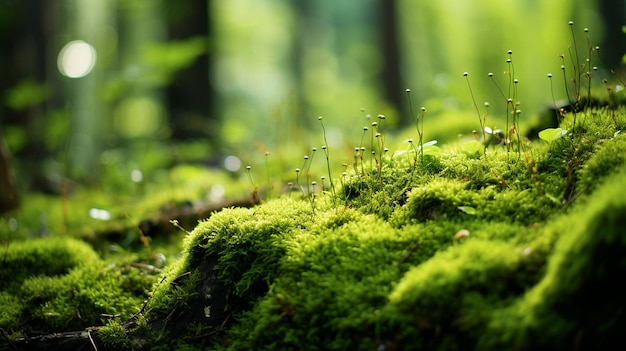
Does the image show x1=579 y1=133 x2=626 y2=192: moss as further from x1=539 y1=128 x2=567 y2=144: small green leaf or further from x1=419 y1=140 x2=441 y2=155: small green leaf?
x1=419 y1=140 x2=441 y2=155: small green leaf

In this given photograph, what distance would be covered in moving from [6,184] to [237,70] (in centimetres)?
2600

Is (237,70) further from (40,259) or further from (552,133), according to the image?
(552,133)

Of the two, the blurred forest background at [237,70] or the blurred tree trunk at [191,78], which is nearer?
the blurred forest background at [237,70]

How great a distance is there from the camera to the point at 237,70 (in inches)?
1185

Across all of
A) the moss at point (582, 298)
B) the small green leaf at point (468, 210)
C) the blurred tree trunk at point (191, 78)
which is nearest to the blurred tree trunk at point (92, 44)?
the blurred tree trunk at point (191, 78)

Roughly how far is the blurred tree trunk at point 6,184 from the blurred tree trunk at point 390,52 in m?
7.87

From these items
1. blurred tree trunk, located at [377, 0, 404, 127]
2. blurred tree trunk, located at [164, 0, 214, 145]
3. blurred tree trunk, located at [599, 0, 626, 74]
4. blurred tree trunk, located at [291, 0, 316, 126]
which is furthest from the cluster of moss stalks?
blurred tree trunk, located at [291, 0, 316, 126]

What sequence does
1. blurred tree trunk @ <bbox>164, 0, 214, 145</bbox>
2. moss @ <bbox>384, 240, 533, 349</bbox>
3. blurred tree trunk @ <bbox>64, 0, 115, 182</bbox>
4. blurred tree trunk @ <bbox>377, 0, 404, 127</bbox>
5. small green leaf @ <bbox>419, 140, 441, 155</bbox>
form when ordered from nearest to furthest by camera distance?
moss @ <bbox>384, 240, 533, 349</bbox> → small green leaf @ <bbox>419, 140, 441, 155</bbox> → blurred tree trunk @ <bbox>164, 0, 214, 145</bbox> → blurred tree trunk @ <bbox>377, 0, 404, 127</bbox> → blurred tree trunk @ <bbox>64, 0, 115, 182</bbox>

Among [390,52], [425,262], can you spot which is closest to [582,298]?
[425,262]

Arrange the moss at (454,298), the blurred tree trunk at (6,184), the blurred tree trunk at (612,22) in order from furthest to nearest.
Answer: the blurred tree trunk at (612,22) → the blurred tree trunk at (6,184) → the moss at (454,298)

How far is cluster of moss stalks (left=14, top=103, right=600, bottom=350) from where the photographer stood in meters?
1.67

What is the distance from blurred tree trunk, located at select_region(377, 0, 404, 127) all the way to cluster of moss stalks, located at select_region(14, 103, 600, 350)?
8.18 m

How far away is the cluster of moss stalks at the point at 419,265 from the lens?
167 centimetres

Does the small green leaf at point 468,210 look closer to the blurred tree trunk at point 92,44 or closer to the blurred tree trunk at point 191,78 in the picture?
the blurred tree trunk at point 191,78
